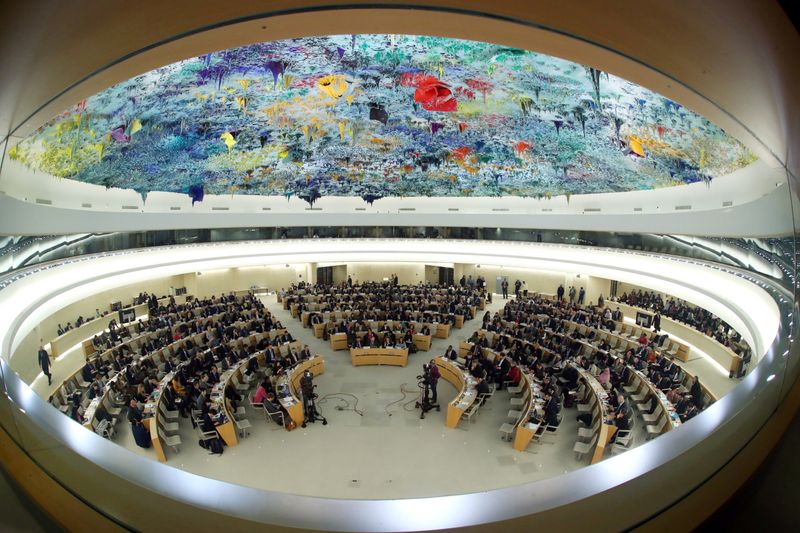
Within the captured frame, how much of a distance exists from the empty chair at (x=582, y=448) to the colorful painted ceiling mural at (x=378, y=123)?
8233 millimetres

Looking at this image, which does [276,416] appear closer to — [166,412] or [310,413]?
[310,413]

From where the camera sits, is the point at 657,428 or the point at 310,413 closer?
the point at 657,428

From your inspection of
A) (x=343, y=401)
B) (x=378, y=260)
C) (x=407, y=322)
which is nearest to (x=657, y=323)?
(x=407, y=322)

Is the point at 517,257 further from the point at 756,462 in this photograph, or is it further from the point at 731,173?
the point at 756,462

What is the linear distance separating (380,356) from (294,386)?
3.36m

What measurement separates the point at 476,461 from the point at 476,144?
13.0 m

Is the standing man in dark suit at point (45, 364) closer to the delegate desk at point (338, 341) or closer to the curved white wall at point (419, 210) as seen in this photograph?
the curved white wall at point (419, 210)

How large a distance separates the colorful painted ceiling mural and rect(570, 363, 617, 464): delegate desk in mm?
6941

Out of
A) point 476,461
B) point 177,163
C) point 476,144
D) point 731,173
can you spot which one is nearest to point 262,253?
point 177,163

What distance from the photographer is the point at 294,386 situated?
39.9 feet

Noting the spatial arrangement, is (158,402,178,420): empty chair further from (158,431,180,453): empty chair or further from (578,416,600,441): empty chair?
(578,416,600,441): empty chair

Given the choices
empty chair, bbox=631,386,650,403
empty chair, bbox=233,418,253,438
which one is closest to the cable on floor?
empty chair, bbox=233,418,253,438

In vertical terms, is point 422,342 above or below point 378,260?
below

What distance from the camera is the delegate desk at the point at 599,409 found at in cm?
854
